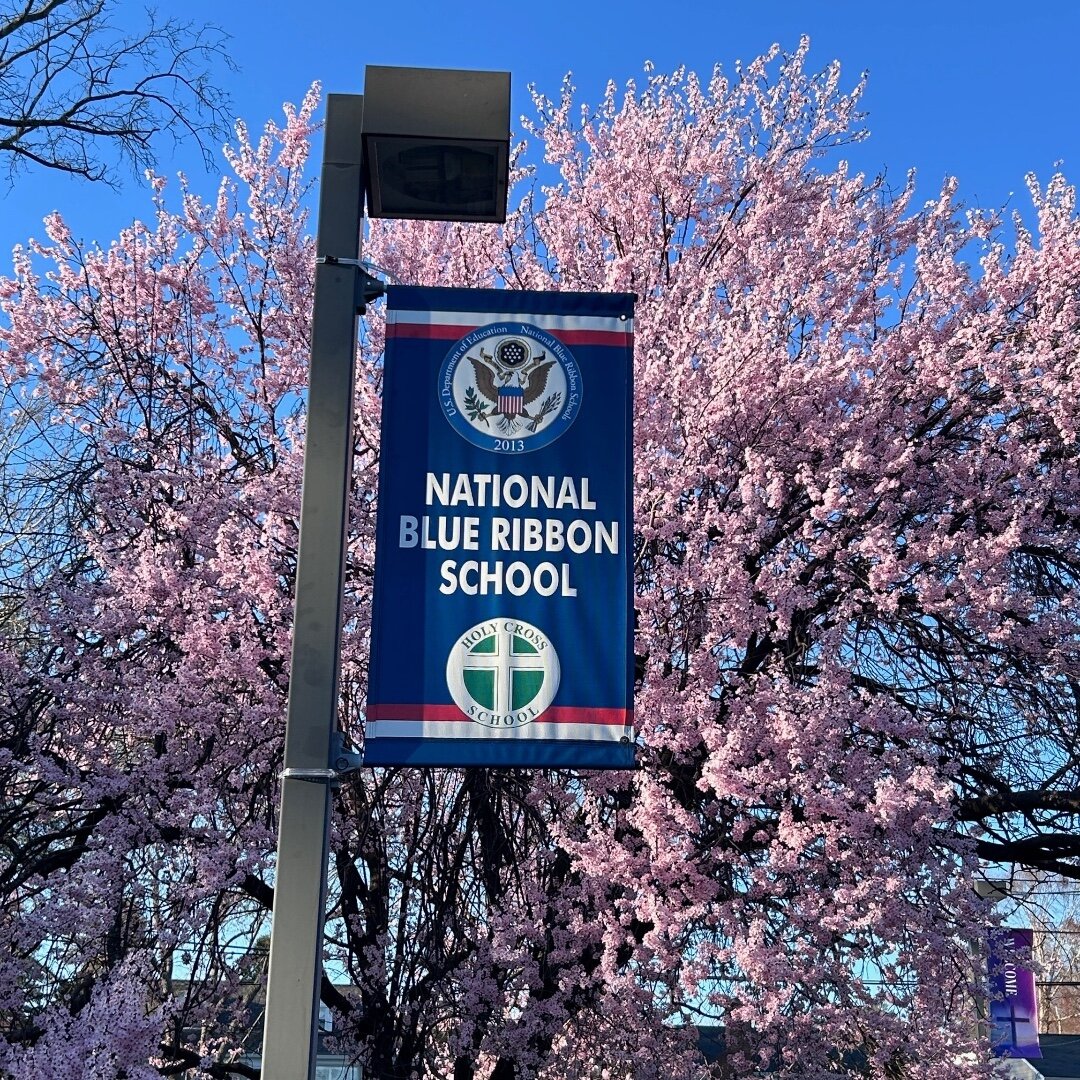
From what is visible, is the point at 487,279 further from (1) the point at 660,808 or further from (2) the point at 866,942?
(2) the point at 866,942

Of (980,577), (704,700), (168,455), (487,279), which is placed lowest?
(704,700)

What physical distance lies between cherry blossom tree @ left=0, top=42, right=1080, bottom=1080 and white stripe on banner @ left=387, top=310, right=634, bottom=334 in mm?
4203

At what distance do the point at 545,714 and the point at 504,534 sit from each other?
1.66ft

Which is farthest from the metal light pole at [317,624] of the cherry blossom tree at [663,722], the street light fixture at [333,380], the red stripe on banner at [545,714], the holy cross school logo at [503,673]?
the cherry blossom tree at [663,722]

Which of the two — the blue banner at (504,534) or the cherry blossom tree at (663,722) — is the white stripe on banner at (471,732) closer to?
the blue banner at (504,534)

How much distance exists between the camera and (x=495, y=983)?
26.6 ft

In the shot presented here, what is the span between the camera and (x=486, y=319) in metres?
3.71

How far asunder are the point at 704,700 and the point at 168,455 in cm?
434

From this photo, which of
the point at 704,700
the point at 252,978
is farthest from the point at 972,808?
the point at 252,978

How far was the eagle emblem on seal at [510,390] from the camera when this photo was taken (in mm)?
3592

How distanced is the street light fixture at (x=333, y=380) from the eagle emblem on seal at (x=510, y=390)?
0.38m

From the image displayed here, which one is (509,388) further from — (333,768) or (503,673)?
(333,768)

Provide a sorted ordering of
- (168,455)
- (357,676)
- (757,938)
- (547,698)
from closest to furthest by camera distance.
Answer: (547,698) → (757,938) → (357,676) → (168,455)

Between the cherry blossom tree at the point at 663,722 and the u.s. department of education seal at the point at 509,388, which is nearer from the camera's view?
the u.s. department of education seal at the point at 509,388
